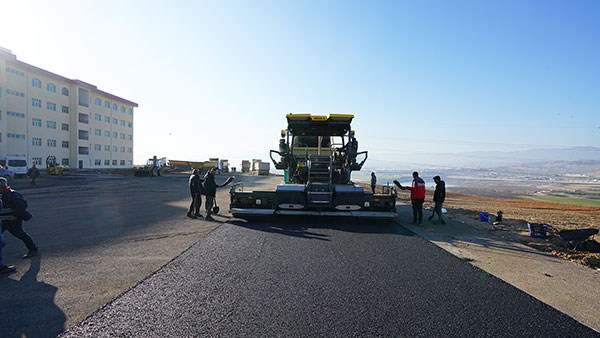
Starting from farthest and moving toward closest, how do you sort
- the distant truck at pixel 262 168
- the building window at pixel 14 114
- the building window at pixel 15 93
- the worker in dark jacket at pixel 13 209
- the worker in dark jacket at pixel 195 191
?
1. the distant truck at pixel 262 168
2. the building window at pixel 14 114
3. the building window at pixel 15 93
4. the worker in dark jacket at pixel 195 191
5. the worker in dark jacket at pixel 13 209

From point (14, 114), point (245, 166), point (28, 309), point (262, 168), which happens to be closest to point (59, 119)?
point (14, 114)

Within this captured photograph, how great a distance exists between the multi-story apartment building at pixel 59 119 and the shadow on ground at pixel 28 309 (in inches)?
1322

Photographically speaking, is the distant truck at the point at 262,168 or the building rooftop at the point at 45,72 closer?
the building rooftop at the point at 45,72

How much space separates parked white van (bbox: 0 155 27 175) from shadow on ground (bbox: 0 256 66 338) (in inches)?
1261

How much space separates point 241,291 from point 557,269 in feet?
17.5

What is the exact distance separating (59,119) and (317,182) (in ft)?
167

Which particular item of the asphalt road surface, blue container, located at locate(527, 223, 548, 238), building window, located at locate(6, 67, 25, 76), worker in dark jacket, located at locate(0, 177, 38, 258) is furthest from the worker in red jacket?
building window, located at locate(6, 67, 25, 76)

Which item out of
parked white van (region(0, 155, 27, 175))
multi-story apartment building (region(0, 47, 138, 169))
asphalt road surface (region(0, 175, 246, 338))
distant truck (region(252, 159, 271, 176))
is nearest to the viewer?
asphalt road surface (region(0, 175, 246, 338))

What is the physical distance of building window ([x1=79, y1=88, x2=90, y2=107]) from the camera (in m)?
47.1

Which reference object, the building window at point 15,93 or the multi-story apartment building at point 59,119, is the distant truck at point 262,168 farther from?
the building window at point 15,93

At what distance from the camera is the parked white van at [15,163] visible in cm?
2677

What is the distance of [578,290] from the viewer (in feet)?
13.5

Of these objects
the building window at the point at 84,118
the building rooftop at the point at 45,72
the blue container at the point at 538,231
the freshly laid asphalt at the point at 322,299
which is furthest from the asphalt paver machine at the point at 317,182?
the building window at the point at 84,118

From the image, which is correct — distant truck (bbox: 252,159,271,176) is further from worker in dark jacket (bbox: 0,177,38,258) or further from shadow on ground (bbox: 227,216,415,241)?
worker in dark jacket (bbox: 0,177,38,258)
